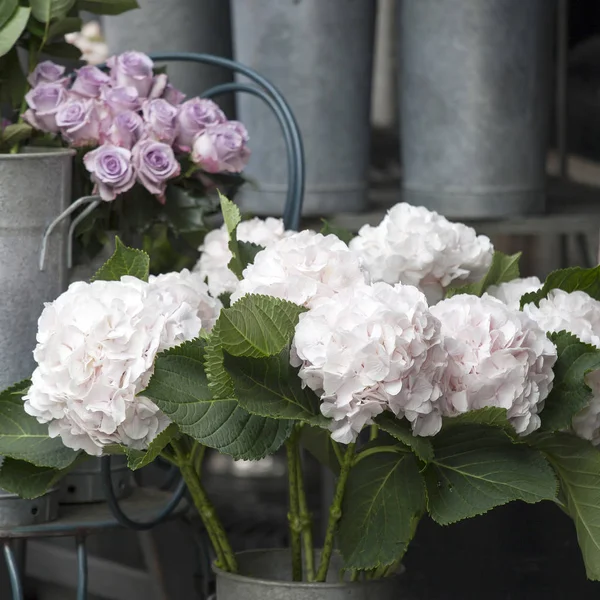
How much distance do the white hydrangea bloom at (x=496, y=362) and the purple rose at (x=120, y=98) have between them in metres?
0.45

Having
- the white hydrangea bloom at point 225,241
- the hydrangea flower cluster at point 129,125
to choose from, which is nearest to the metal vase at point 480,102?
the hydrangea flower cluster at point 129,125

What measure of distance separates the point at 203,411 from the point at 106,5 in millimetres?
→ 491

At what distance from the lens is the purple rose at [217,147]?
39.6 inches

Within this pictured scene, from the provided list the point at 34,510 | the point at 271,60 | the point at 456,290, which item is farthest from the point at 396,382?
the point at 271,60

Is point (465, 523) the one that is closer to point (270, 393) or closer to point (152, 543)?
point (152, 543)

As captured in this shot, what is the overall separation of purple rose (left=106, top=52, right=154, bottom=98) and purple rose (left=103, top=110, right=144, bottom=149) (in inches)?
1.7

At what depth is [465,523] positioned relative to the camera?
1.75m

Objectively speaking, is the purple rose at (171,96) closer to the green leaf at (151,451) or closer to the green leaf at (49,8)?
the green leaf at (49,8)

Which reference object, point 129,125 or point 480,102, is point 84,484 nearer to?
point 129,125

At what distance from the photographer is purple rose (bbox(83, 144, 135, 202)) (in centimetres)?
94

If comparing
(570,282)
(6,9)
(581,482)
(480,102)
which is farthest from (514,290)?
(480,102)

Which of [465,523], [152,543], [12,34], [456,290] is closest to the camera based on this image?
[456,290]

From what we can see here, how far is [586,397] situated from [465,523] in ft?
3.75

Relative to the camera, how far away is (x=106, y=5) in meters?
0.99
